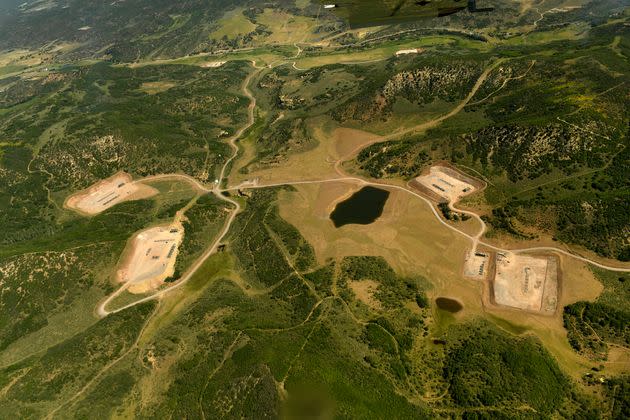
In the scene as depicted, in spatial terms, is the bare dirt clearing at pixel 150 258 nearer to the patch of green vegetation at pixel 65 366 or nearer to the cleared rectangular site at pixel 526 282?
the patch of green vegetation at pixel 65 366

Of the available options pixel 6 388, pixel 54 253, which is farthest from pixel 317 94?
pixel 6 388

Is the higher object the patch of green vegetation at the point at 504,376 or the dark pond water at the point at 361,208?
the dark pond water at the point at 361,208

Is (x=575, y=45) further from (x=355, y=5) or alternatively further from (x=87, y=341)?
(x=87, y=341)

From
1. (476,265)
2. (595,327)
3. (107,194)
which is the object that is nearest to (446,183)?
(476,265)

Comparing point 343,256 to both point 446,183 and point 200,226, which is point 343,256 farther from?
point 200,226

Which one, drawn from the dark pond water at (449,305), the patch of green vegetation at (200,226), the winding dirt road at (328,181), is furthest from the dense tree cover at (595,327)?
the patch of green vegetation at (200,226)

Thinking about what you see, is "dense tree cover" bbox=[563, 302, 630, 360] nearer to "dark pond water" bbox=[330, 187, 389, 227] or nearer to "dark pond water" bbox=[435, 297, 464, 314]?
"dark pond water" bbox=[435, 297, 464, 314]
